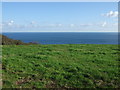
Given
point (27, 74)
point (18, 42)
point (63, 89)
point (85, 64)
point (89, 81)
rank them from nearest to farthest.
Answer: point (63, 89), point (89, 81), point (27, 74), point (85, 64), point (18, 42)

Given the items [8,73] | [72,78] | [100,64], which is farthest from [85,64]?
[8,73]

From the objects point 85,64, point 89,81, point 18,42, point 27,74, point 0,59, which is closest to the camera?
point 89,81

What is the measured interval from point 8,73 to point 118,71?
611cm

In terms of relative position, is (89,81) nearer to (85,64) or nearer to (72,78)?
(72,78)

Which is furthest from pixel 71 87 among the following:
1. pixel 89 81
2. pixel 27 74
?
pixel 27 74

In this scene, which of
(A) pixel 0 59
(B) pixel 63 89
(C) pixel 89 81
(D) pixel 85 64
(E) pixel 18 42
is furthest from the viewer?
(E) pixel 18 42

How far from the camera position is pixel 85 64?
452 inches

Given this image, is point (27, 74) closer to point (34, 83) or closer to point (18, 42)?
point (34, 83)

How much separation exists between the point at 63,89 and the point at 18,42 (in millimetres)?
22932

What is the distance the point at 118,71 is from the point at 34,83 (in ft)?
15.8

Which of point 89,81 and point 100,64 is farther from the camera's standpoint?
point 100,64

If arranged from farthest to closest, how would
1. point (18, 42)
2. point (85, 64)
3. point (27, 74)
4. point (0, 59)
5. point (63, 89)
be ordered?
1. point (18, 42)
2. point (0, 59)
3. point (85, 64)
4. point (27, 74)
5. point (63, 89)

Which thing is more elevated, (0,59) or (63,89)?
(0,59)

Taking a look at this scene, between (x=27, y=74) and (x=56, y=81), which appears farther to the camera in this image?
(x=27, y=74)
